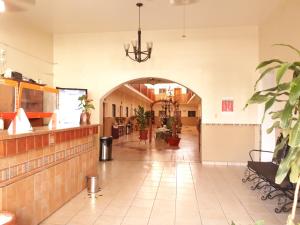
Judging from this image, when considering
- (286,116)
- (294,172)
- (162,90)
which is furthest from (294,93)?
(162,90)

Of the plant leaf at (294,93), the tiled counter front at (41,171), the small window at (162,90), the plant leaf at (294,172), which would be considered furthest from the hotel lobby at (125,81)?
the small window at (162,90)

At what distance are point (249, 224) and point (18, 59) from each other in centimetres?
620

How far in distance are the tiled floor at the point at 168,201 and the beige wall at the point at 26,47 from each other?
10.9 feet

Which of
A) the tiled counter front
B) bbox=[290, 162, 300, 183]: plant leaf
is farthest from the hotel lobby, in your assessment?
bbox=[290, 162, 300, 183]: plant leaf

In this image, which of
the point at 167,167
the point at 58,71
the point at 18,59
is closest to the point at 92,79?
the point at 58,71

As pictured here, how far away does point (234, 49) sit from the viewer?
7.08 m

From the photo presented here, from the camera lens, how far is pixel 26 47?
6.65 metres

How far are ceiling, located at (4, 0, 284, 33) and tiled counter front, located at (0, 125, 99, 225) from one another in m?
3.05

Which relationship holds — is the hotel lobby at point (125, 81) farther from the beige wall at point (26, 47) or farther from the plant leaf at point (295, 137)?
the plant leaf at point (295, 137)

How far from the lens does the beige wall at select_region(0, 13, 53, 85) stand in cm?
595

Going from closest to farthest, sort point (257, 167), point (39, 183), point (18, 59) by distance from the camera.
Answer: point (39, 183) < point (257, 167) < point (18, 59)

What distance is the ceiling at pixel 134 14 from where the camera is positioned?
18.4 ft

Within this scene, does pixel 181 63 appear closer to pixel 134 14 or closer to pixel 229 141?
pixel 134 14

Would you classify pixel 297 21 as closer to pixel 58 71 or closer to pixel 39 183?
pixel 39 183
